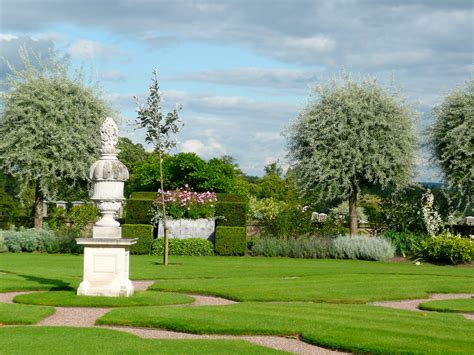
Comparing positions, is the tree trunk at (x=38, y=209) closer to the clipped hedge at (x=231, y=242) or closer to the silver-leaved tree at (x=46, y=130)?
the silver-leaved tree at (x=46, y=130)

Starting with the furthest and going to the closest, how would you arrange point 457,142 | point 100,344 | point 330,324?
point 457,142 < point 330,324 < point 100,344

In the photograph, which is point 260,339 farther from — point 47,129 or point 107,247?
point 47,129

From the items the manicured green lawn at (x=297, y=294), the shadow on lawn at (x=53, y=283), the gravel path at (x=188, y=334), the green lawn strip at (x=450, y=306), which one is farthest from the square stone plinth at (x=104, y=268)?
the green lawn strip at (x=450, y=306)

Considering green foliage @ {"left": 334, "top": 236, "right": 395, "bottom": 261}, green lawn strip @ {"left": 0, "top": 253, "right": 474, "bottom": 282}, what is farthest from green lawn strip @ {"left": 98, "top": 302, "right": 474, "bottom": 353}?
green foliage @ {"left": 334, "top": 236, "right": 395, "bottom": 261}

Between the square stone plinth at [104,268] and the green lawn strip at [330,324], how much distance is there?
172 cm

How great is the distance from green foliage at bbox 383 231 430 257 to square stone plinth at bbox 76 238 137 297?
1643cm

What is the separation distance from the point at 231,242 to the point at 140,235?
3.53m

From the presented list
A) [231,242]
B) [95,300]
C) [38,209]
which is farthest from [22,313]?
[38,209]

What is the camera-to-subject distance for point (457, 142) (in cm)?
3042

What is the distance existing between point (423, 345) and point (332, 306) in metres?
4.15

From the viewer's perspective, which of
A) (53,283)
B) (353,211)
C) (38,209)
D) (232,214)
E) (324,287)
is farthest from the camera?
(38,209)

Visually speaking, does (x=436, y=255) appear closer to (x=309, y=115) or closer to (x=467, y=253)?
(x=467, y=253)

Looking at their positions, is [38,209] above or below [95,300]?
above

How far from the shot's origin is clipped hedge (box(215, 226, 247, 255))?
30.9m
